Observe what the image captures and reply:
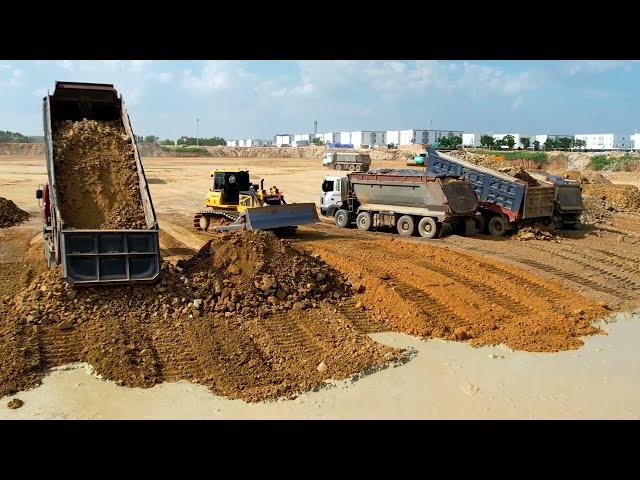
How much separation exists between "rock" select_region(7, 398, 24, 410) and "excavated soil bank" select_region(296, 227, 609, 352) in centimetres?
642

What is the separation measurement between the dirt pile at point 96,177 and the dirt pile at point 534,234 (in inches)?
509

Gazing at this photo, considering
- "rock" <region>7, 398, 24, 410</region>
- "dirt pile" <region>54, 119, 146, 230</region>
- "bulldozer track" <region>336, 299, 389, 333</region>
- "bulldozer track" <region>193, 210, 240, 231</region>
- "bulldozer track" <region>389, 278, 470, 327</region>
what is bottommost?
"rock" <region>7, 398, 24, 410</region>

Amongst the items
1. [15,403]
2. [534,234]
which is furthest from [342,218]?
[15,403]

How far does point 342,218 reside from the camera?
22.0 m

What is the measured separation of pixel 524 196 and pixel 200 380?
1412 centimetres

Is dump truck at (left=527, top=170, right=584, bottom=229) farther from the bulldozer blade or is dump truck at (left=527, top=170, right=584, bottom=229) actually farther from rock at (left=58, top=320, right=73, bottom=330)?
rock at (left=58, top=320, right=73, bottom=330)

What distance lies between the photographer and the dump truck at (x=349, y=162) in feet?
168

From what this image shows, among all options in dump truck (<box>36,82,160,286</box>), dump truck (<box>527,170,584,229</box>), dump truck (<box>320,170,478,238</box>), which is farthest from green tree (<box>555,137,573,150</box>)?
dump truck (<box>36,82,160,286</box>)

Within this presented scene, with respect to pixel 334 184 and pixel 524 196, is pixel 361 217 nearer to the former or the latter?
pixel 334 184

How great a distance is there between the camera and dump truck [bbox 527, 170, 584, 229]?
21250 mm

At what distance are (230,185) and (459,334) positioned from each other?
36.5 feet

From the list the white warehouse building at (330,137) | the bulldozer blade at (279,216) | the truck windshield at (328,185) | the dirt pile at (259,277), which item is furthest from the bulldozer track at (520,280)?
the white warehouse building at (330,137)

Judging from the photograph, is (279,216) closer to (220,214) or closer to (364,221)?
(220,214)

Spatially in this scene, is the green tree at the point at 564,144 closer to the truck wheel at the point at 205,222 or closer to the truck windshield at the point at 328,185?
the truck windshield at the point at 328,185
